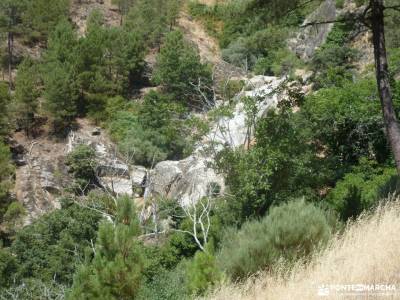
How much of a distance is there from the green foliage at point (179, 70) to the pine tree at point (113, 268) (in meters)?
30.0

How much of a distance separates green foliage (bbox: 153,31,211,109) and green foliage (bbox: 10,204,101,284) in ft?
57.0

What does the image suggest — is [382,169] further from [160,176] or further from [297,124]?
[160,176]

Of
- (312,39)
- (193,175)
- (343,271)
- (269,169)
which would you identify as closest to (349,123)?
(269,169)

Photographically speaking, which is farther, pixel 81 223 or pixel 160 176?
pixel 160 176

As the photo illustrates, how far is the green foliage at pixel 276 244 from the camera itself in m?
5.53

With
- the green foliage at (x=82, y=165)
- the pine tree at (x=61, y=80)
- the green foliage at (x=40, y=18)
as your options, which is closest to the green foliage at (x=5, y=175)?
the green foliage at (x=82, y=165)

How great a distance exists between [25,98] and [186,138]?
16.3m

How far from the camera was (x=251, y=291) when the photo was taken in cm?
462

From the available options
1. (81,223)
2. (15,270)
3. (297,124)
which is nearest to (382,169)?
(297,124)

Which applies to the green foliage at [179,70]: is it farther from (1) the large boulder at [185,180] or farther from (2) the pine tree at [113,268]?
(2) the pine tree at [113,268]

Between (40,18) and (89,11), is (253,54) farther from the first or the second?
(40,18)

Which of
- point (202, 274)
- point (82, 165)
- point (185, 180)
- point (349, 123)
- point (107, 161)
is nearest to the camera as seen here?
point (202, 274)

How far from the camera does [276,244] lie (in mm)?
5691

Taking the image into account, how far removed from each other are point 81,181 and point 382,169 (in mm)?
19571
